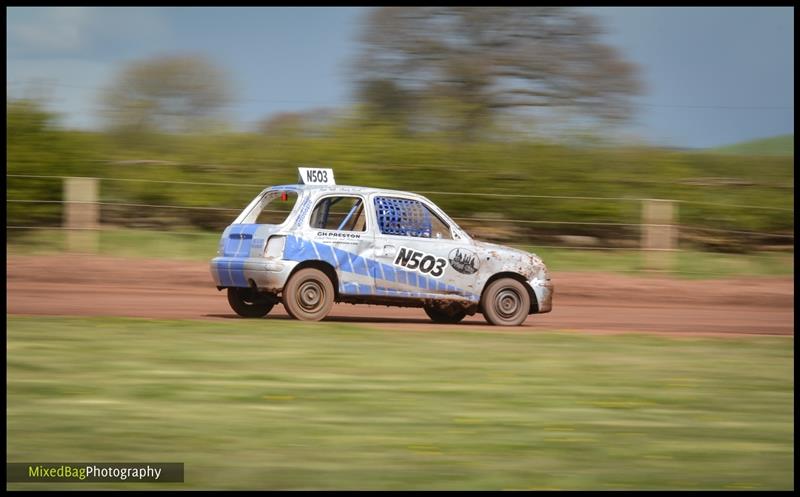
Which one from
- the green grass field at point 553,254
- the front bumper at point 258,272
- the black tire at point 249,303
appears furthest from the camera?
the green grass field at point 553,254

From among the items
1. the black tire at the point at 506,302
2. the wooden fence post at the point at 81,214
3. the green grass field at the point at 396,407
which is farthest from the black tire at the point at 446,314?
the wooden fence post at the point at 81,214

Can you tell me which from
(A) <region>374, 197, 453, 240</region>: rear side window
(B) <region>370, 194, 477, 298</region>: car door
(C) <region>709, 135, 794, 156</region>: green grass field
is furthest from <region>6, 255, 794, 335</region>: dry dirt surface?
(C) <region>709, 135, 794, 156</region>: green grass field

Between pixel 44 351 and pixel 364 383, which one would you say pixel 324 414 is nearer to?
pixel 364 383

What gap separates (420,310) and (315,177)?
416 cm

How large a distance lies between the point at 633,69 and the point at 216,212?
11030 millimetres

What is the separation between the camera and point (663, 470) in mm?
7102

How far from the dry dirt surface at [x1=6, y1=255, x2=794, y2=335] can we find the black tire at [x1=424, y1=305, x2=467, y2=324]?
0.12 metres

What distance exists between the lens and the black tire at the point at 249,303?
47.9 feet

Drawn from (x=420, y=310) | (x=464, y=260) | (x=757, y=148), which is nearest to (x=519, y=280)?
(x=464, y=260)

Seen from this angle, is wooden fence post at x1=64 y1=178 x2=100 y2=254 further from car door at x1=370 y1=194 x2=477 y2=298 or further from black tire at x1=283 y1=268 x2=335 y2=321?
car door at x1=370 y1=194 x2=477 y2=298

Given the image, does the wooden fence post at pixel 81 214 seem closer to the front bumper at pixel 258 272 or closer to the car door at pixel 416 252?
the front bumper at pixel 258 272

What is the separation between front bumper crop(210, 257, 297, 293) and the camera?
44.6 feet

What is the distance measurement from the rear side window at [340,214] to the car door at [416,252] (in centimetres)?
18

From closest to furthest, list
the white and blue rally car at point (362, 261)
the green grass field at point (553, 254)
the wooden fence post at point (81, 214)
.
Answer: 1. the white and blue rally car at point (362, 261)
2. the wooden fence post at point (81, 214)
3. the green grass field at point (553, 254)
